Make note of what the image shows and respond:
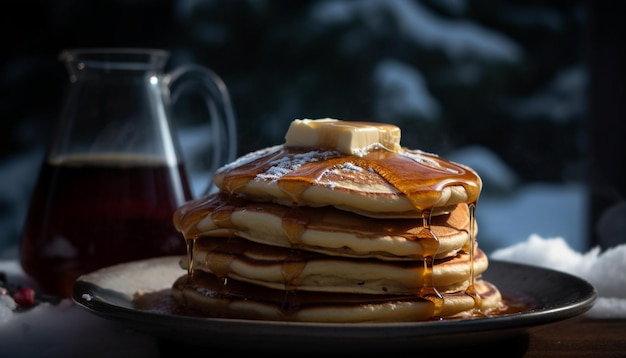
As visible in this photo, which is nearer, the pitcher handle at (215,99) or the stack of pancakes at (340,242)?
the stack of pancakes at (340,242)

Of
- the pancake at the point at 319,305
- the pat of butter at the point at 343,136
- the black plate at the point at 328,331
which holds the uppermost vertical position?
the pat of butter at the point at 343,136

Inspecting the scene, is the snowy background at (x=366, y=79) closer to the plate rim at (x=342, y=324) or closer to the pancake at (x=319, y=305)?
the pancake at (x=319, y=305)

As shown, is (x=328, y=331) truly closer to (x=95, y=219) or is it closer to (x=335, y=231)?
(x=335, y=231)

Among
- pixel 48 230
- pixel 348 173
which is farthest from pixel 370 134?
pixel 48 230

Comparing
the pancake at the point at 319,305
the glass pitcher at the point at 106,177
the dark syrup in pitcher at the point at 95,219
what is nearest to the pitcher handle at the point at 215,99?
the glass pitcher at the point at 106,177

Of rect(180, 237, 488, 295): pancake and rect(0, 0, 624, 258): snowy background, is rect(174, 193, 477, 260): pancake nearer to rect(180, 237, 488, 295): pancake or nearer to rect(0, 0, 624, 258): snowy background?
rect(180, 237, 488, 295): pancake

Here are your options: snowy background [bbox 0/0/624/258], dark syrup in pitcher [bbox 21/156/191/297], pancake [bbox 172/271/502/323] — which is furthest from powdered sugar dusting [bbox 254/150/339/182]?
snowy background [bbox 0/0/624/258]

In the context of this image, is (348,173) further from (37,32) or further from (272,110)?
(37,32)

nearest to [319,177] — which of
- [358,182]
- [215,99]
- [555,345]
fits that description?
[358,182]
